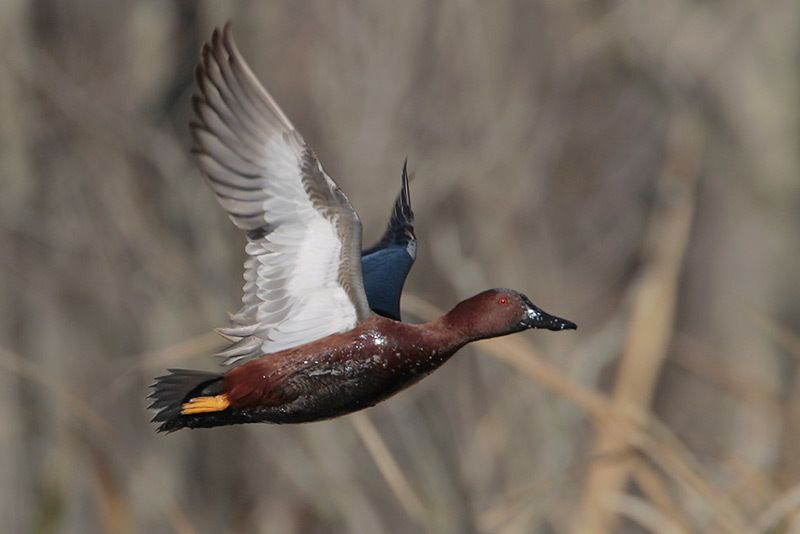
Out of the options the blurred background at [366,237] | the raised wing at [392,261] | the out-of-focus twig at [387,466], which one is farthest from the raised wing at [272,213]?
the blurred background at [366,237]

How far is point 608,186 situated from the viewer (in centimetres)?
1145

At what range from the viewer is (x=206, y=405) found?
8.77 feet

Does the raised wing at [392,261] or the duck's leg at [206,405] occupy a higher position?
the raised wing at [392,261]

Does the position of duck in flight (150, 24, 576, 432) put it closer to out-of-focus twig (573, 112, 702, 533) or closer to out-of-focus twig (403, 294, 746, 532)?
out-of-focus twig (403, 294, 746, 532)

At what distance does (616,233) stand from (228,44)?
773 cm

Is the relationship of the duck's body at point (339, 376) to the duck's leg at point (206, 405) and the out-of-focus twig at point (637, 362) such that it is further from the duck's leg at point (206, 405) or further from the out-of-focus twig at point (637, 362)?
the out-of-focus twig at point (637, 362)

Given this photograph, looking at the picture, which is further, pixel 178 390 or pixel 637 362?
pixel 637 362

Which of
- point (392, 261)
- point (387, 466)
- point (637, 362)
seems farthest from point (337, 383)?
point (637, 362)

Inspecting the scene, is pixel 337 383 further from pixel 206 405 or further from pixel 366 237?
pixel 366 237

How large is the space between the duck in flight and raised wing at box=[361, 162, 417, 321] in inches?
12.5

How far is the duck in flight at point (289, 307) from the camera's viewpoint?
2.62 m

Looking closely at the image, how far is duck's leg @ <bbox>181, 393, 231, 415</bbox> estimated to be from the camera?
8.66ft

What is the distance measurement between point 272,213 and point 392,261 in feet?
2.08

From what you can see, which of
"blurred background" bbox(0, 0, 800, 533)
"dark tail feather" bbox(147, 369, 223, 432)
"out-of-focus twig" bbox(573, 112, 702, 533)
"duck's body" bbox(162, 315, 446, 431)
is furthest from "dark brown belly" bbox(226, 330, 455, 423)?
"blurred background" bbox(0, 0, 800, 533)
